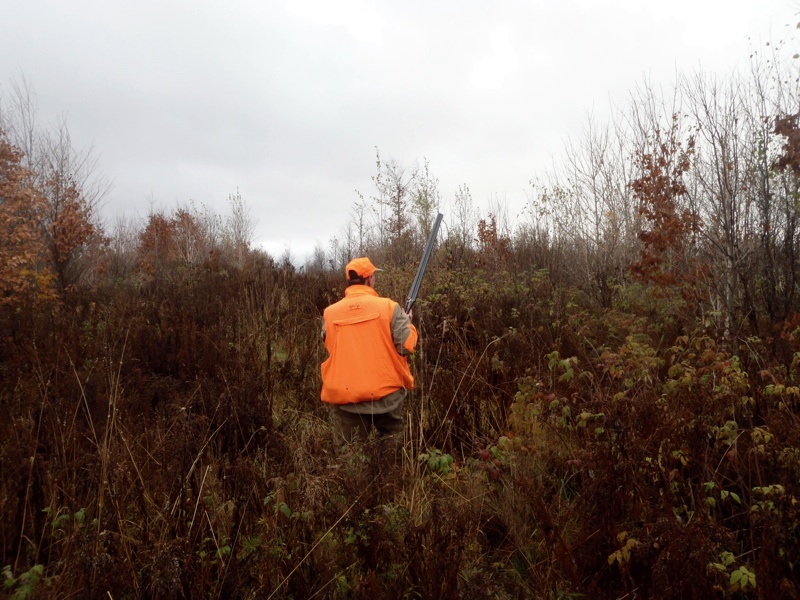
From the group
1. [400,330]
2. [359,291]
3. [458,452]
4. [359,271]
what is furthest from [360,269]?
[458,452]

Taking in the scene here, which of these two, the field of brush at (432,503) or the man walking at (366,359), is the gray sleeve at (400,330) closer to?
the man walking at (366,359)

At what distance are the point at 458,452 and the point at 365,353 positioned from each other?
3.68 ft

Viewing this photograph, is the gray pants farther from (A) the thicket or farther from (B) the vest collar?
(B) the vest collar

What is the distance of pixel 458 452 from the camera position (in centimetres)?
391

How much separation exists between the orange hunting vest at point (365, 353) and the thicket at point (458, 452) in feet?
0.99

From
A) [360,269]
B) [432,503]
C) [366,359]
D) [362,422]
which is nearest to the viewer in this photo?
[432,503]

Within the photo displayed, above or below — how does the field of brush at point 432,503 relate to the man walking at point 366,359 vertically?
below

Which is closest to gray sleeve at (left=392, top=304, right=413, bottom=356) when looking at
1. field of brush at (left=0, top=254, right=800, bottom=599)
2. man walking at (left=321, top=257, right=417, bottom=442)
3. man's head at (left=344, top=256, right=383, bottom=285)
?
man walking at (left=321, top=257, right=417, bottom=442)

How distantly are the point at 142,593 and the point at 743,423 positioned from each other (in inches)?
120

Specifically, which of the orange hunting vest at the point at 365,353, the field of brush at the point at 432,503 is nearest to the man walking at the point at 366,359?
the orange hunting vest at the point at 365,353

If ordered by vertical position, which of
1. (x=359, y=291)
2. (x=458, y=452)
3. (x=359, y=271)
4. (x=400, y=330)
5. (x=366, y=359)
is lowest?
(x=458, y=452)

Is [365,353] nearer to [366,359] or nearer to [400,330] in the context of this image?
[366,359]

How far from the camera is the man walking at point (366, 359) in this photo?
3.57 m

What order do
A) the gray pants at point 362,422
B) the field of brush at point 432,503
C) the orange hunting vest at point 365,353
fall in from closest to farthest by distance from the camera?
1. the field of brush at point 432,503
2. the orange hunting vest at point 365,353
3. the gray pants at point 362,422
